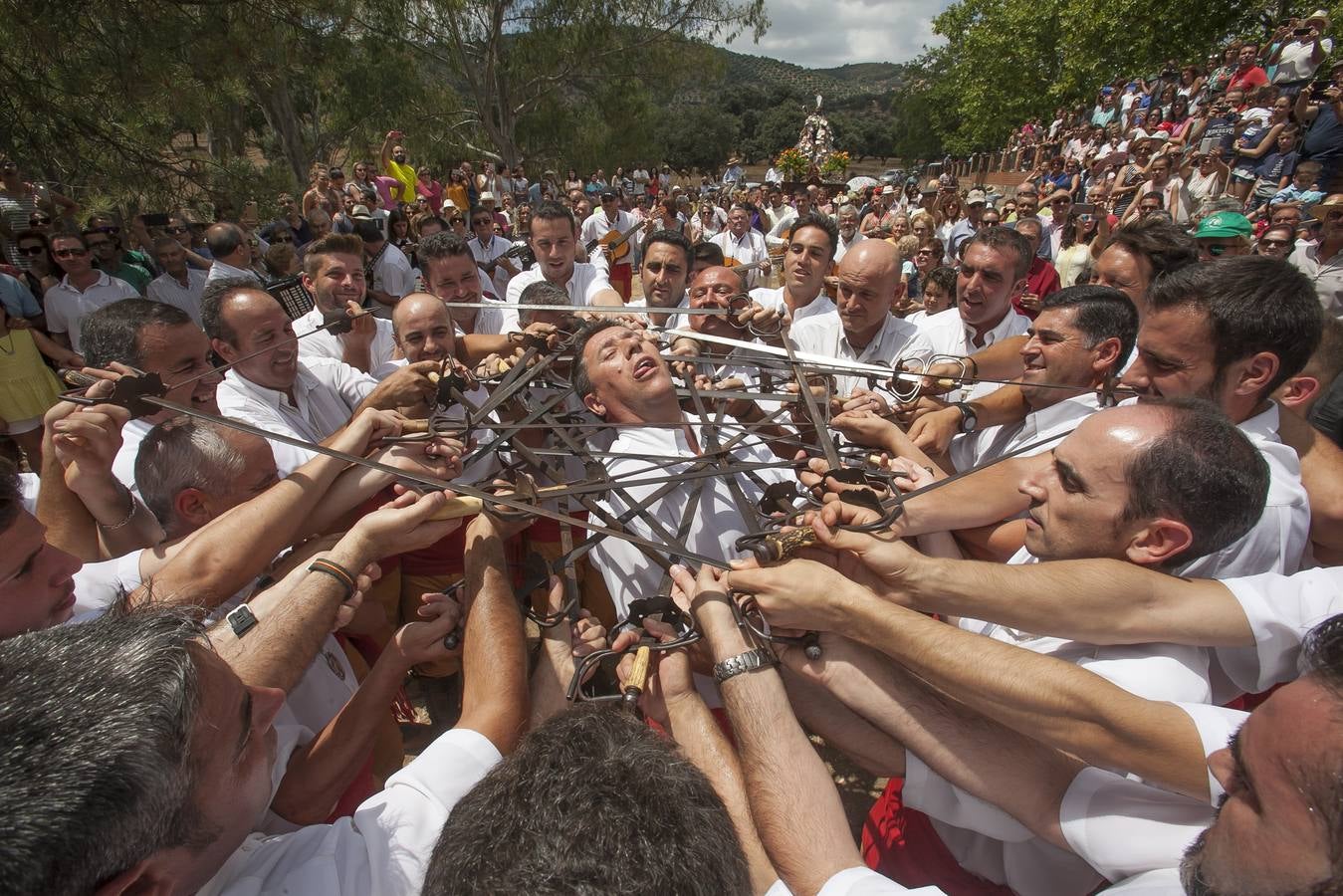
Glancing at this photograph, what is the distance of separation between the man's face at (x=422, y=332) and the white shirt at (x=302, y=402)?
50 cm

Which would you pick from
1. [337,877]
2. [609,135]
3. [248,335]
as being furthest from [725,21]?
[337,877]

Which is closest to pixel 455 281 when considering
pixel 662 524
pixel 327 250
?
pixel 327 250

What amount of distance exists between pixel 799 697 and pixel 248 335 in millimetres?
3267

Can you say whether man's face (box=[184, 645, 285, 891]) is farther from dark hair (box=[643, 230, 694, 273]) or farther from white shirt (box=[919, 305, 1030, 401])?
white shirt (box=[919, 305, 1030, 401])

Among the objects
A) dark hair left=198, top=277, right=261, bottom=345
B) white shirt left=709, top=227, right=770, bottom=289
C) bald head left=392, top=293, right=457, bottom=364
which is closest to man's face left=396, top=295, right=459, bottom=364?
bald head left=392, top=293, right=457, bottom=364

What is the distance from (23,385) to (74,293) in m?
1.45

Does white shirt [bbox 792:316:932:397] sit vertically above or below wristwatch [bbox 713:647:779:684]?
above

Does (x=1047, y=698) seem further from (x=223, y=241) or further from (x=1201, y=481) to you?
(x=223, y=241)

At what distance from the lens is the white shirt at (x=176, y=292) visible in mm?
7516

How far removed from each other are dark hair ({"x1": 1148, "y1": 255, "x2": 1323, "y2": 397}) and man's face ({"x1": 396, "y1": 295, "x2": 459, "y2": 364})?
11.6 feet

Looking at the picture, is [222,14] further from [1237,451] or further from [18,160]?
[1237,451]

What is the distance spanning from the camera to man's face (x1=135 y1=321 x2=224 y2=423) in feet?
9.44

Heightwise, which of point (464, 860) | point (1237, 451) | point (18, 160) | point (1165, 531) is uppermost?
point (18, 160)

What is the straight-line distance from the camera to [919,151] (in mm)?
66062
